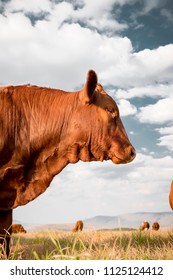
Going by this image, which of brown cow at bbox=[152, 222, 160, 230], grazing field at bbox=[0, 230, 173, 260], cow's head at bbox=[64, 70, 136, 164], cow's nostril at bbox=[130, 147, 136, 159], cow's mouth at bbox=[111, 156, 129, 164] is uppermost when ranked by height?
cow's head at bbox=[64, 70, 136, 164]

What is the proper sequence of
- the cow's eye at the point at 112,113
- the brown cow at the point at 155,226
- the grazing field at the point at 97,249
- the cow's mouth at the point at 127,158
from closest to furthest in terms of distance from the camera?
the grazing field at the point at 97,249 < the cow's mouth at the point at 127,158 < the cow's eye at the point at 112,113 < the brown cow at the point at 155,226

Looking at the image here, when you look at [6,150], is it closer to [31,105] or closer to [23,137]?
[23,137]

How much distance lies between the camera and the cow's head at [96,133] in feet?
18.0

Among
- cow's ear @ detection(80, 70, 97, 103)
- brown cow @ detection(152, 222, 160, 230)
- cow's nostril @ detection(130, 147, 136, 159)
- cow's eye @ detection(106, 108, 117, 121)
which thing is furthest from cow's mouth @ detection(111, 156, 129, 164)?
brown cow @ detection(152, 222, 160, 230)

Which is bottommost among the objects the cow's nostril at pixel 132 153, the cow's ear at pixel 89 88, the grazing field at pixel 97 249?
the grazing field at pixel 97 249

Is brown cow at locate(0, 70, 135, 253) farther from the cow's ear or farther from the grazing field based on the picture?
the grazing field

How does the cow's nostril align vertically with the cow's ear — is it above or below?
below

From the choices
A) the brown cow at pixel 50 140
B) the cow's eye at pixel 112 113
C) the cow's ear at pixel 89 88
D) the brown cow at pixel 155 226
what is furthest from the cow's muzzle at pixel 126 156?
the brown cow at pixel 155 226

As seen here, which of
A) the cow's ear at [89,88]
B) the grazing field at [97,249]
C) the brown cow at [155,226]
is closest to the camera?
the grazing field at [97,249]

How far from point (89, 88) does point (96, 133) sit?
23.1 inches

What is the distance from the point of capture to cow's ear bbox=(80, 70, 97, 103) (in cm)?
524

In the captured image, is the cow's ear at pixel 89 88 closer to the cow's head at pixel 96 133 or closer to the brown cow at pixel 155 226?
the cow's head at pixel 96 133
